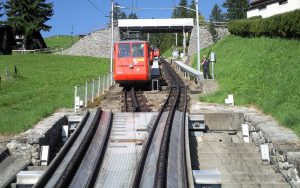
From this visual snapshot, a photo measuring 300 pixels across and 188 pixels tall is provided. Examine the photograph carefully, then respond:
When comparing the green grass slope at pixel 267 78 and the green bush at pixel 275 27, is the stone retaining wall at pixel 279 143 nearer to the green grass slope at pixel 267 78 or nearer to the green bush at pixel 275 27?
the green grass slope at pixel 267 78

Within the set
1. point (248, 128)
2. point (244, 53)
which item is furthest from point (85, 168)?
point (244, 53)

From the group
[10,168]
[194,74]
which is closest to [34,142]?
[10,168]

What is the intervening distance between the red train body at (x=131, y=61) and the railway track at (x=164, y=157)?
11.0m

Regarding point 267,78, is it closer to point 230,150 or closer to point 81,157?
point 230,150

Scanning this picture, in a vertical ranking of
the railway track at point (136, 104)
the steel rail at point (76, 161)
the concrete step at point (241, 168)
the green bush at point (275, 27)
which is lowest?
the concrete step at point (241, 168)

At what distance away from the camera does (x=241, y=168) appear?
13164 millimetres

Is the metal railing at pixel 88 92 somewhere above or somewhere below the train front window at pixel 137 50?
below

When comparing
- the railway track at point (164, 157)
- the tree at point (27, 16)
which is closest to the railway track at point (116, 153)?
the railway track at point (164, 157)

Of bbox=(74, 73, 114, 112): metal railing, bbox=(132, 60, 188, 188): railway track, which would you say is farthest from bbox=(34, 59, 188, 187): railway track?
bbox=(74, 73, 114, 112): metal railing

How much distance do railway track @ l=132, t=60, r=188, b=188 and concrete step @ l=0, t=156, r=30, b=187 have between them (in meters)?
2.95

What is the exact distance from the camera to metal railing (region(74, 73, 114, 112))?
1959cm

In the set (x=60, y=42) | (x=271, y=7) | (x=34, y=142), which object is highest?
(x=60, y=42)

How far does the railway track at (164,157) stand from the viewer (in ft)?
33.9

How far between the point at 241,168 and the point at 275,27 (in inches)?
844
